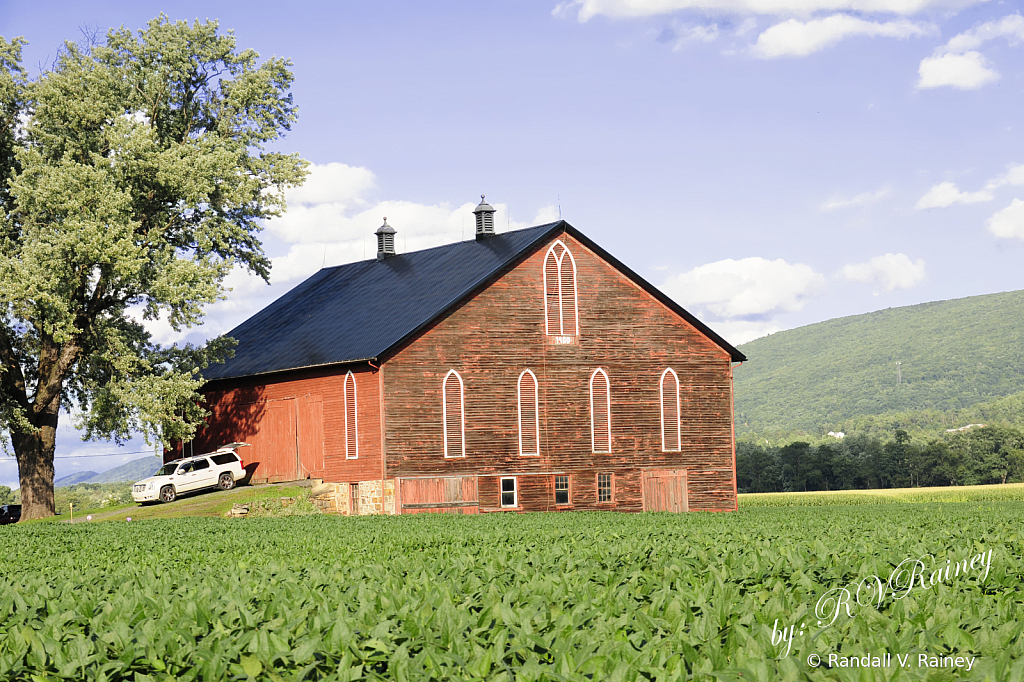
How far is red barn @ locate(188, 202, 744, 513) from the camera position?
126 ft

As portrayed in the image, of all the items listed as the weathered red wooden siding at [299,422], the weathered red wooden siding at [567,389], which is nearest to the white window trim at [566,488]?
the weathered red wooden siding at [567,389]

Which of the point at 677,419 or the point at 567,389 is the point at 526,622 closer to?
the point at 567,389

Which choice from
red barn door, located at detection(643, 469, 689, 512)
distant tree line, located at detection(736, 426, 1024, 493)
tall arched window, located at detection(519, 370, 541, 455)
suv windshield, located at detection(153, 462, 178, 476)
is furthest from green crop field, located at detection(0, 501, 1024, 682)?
distant tree line, located at detection(736, 426, 1024, 493)

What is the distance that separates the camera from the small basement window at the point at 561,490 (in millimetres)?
40406

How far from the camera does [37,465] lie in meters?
40.2

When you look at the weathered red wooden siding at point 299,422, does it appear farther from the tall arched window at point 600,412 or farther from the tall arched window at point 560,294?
the tall arched window at point 600,412

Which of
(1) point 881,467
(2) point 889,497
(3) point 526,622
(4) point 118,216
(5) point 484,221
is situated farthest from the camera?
(1) point 881,467

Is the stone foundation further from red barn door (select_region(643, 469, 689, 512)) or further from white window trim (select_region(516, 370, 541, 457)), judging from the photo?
red barn door (select_region(643, 469, 689, 512))

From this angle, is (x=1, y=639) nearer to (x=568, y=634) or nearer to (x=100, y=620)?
(x=100, y=620)

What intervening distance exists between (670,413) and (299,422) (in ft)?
47.3

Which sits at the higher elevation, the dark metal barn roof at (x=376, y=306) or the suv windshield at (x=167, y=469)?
the dark metal barn roof at (x=376, y=306)

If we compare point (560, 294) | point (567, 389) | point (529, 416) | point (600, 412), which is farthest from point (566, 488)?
point (560, 294)

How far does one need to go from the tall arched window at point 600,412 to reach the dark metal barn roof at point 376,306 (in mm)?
4280

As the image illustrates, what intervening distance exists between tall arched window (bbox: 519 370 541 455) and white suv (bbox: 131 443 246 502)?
37.3ft
